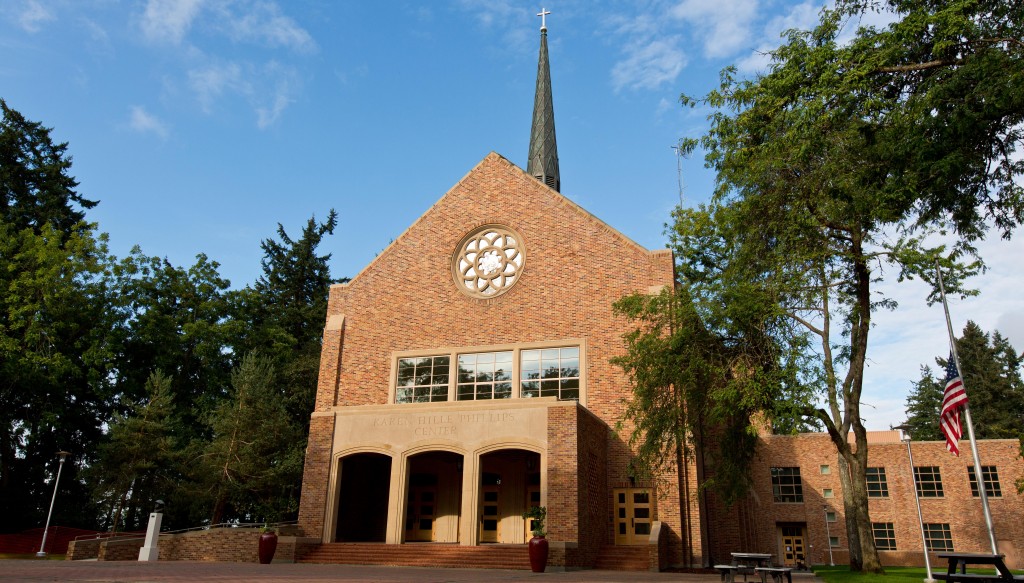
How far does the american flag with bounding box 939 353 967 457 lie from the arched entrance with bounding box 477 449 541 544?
11.0 m

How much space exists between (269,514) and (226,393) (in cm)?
954

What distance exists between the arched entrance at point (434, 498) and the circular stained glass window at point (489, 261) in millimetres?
5901

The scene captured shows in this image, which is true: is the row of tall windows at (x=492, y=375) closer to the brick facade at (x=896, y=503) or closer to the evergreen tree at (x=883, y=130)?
the evergreen tree at (x=883, y=130)

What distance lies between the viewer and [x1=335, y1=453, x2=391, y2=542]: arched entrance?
2231 centimetres

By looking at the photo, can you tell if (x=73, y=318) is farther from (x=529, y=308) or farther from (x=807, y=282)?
(x=807, y=282)

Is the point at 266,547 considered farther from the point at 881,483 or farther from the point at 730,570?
the point at 881,483

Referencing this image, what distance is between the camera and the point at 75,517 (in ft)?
103

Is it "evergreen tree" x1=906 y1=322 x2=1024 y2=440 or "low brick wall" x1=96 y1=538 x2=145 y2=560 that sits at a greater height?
"evergreen tree" x1=906 y1=322 x2=1024 y2=440

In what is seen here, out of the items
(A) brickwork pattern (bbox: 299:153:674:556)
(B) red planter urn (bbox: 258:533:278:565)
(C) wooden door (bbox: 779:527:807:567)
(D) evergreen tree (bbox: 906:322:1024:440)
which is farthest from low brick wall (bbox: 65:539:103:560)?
(D) evergreen tree (bbox: 906:322:1024:440)

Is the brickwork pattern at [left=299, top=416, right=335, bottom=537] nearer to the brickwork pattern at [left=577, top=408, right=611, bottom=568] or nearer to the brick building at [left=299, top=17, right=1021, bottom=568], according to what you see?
the brick building at [left=299, top=17, right=1021, bottom=568]

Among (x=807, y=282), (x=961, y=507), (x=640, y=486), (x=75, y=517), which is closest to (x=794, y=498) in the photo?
(x=961, y=507)

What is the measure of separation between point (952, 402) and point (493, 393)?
12798mm

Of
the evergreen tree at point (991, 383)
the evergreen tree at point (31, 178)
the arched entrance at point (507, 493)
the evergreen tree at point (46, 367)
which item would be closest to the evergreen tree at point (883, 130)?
the arched entrance at point (507, 493)

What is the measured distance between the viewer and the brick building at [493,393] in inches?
749
